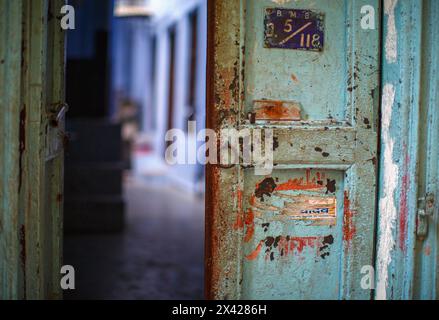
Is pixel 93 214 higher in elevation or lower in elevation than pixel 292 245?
lower

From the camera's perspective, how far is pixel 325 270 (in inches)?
109

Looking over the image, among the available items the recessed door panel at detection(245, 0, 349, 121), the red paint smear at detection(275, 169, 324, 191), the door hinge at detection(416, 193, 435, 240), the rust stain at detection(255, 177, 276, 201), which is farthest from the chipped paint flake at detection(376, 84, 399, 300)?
the rust stain at detection(255, 177, 276, 201)

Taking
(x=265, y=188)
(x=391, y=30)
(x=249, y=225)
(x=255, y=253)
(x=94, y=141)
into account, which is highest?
(x=391, y=30)

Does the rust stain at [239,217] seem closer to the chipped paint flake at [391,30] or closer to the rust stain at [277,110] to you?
the rust stain at [277,110]

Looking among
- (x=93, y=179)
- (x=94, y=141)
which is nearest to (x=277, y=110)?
(x=93, y=179)

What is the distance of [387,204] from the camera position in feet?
9.00

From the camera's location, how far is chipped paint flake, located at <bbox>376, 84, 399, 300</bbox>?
8.95ft

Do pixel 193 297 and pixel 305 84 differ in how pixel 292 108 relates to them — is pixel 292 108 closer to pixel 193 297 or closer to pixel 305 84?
pixel 305 84

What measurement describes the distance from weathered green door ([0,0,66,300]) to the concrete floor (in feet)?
4.64

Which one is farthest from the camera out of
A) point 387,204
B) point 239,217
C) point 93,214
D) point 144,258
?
point 93,214

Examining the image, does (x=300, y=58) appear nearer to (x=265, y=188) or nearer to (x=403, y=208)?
(x=265, y=188)

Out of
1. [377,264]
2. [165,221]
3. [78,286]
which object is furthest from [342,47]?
[165,221]

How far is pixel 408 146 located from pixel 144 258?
305cm

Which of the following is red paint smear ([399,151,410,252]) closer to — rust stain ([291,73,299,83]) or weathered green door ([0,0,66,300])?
rust stain ([291,73,299,83])
